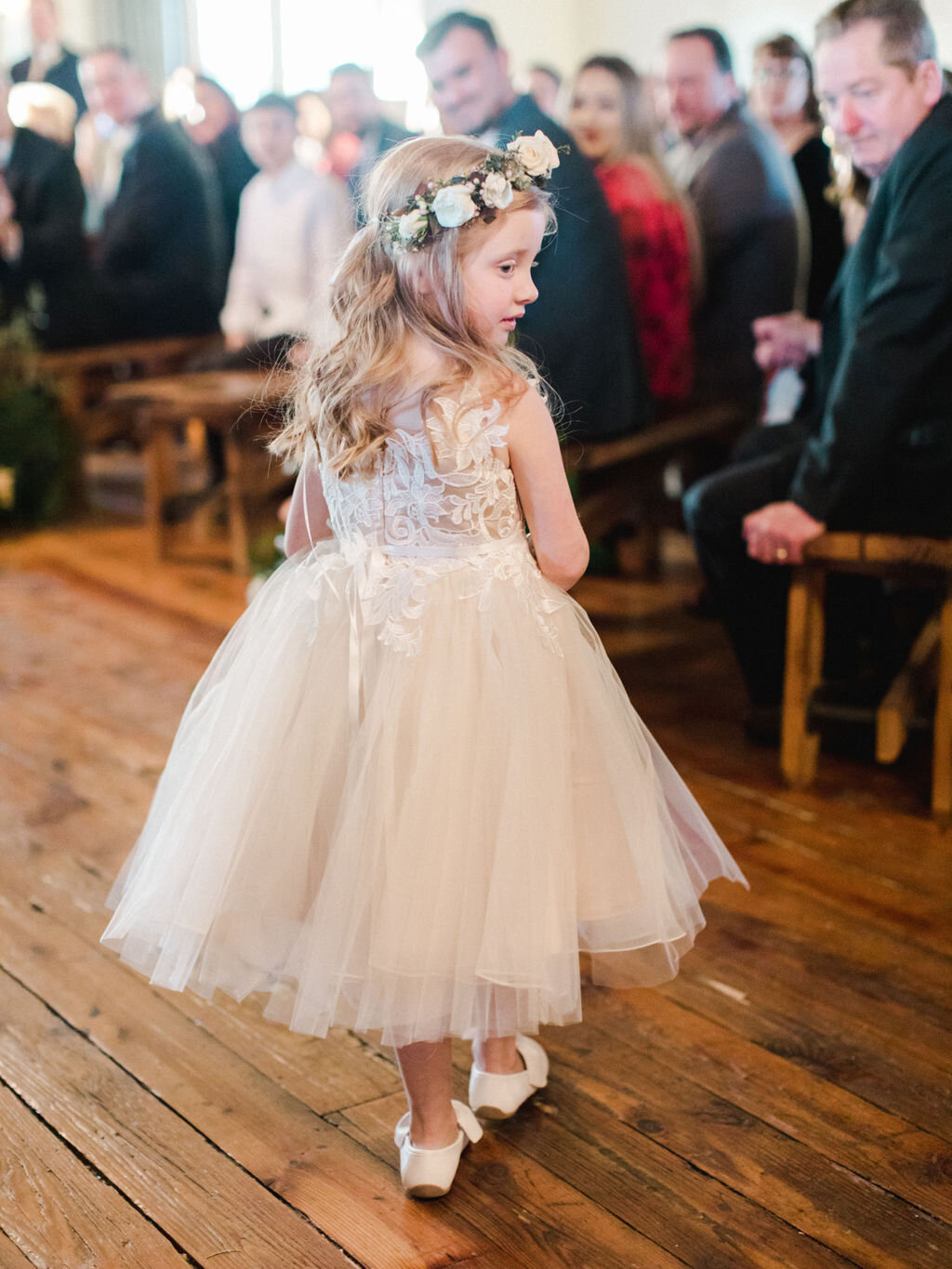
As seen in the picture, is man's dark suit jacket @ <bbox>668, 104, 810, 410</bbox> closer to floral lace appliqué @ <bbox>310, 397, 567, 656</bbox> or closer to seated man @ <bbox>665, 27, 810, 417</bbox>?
seated man @ <bbox>665, 27, 810, 417</bbox>

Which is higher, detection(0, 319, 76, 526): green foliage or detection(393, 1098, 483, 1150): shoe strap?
detection(0, 319, 76, 526): green foliage

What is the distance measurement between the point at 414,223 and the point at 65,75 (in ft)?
24.4

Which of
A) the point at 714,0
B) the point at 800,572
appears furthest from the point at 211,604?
the point at 714,0

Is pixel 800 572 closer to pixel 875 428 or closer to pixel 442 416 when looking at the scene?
pixel 875 428

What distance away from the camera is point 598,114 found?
3.93 metres

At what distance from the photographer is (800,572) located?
105 inches

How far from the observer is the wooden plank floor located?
150cm

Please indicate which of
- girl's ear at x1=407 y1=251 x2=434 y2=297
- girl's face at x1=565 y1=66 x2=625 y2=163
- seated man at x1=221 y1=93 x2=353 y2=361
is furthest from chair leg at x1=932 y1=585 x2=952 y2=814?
seated man at x1=221 y1=93 x2=353 y2=361

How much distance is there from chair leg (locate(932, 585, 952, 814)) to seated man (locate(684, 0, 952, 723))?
179 mm

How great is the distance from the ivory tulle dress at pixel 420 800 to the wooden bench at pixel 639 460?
1.78 metres

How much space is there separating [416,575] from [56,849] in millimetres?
1292

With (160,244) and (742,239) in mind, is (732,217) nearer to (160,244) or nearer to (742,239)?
(742,239)

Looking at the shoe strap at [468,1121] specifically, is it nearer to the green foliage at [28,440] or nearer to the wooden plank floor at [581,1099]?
the wooden plank floor at [581,1099]

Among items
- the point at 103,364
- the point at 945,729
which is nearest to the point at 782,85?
the point at 945,729
